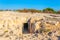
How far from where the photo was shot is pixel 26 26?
17219 millimetres

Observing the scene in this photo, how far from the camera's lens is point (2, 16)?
1722 cm

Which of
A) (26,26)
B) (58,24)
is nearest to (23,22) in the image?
(26,26)

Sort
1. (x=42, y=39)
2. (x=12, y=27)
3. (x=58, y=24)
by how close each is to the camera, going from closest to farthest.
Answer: (x=42, y=39) → (x=58, y=24) → (x=12, y=27)

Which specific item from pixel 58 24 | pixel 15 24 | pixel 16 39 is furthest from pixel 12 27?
pixel 58 24

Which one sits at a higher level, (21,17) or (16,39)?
(21,17)

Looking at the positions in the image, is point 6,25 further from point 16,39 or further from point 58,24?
point 58,24

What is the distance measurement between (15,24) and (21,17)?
30.2 inches

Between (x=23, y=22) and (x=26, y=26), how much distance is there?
14.7 inches

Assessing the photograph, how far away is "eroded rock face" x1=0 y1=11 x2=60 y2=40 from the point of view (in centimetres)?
1469

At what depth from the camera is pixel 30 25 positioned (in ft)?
54.1

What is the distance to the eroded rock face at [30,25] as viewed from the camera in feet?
48.2

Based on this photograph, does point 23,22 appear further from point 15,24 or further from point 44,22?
point 44,22

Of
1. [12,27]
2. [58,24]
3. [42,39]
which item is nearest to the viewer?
[42,39]

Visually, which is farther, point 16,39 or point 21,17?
point 21,17
